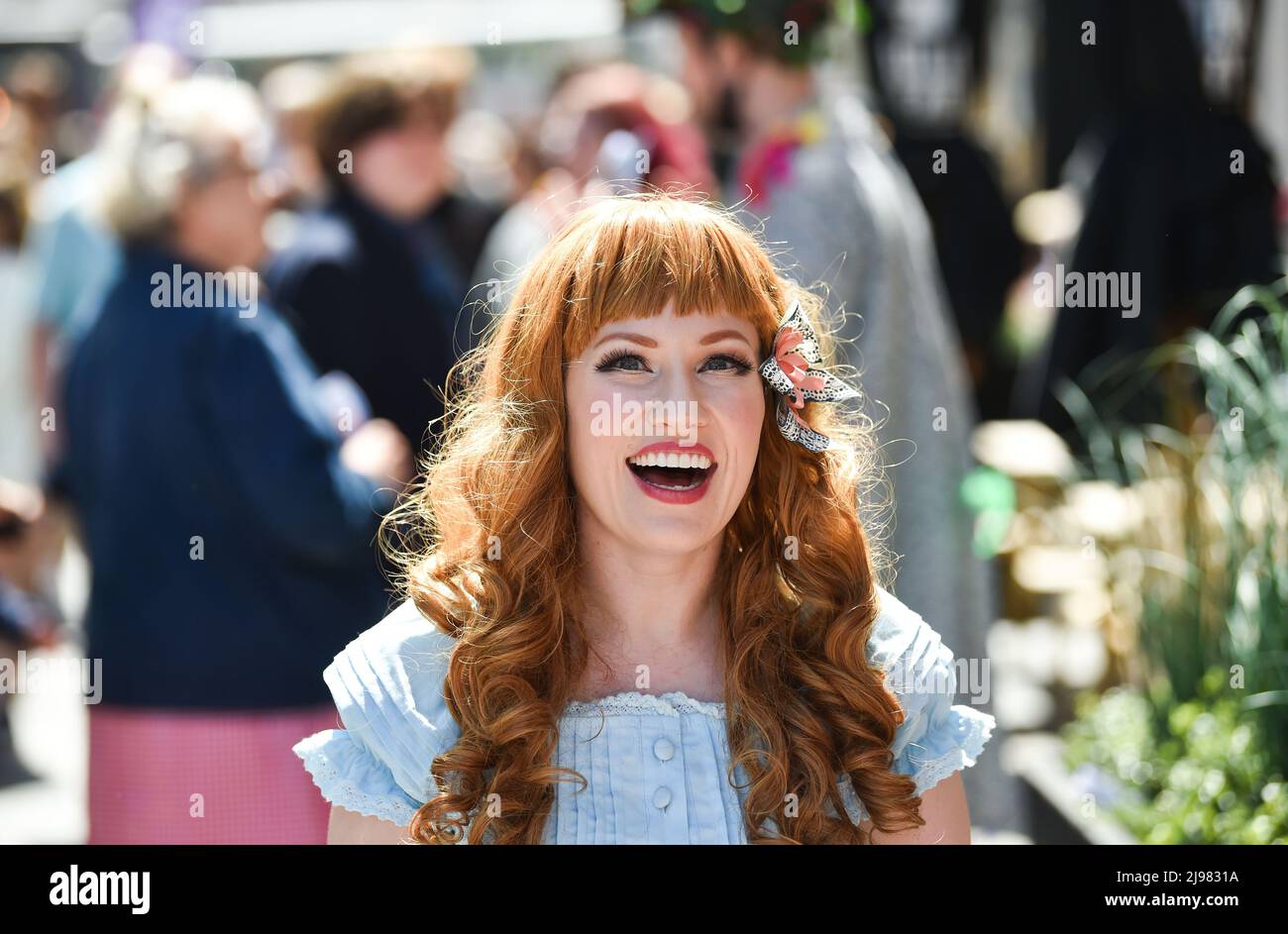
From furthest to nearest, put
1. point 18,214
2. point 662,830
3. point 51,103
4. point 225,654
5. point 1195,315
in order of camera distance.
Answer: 1. point 51,103
2. point 18,214
3. point 1195,315
4. point 225,654
5. point 662,830

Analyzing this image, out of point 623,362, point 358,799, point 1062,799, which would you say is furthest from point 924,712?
point 1062,799

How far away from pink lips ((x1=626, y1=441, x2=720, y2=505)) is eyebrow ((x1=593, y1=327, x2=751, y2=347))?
0.41 ft

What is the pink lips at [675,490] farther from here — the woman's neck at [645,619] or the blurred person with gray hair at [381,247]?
the blurred person with gray hair at [381,247]

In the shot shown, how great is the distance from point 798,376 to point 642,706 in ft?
1.50

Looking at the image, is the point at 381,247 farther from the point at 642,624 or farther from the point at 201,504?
the point at 642,624

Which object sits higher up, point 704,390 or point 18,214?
point 18,214

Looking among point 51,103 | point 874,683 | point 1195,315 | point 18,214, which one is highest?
point 51,103

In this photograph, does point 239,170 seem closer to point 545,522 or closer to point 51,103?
point 545,522

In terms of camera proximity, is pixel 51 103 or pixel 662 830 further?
pixel 51 103

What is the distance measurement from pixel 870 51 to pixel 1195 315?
104 inches

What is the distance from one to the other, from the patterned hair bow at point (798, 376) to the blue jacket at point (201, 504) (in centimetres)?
142

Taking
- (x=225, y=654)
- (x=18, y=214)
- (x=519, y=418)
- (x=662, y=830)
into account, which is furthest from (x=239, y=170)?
(x=18, y=214)

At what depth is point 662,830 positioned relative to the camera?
1882 millimetres

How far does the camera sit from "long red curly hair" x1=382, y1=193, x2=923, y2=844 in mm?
1875
